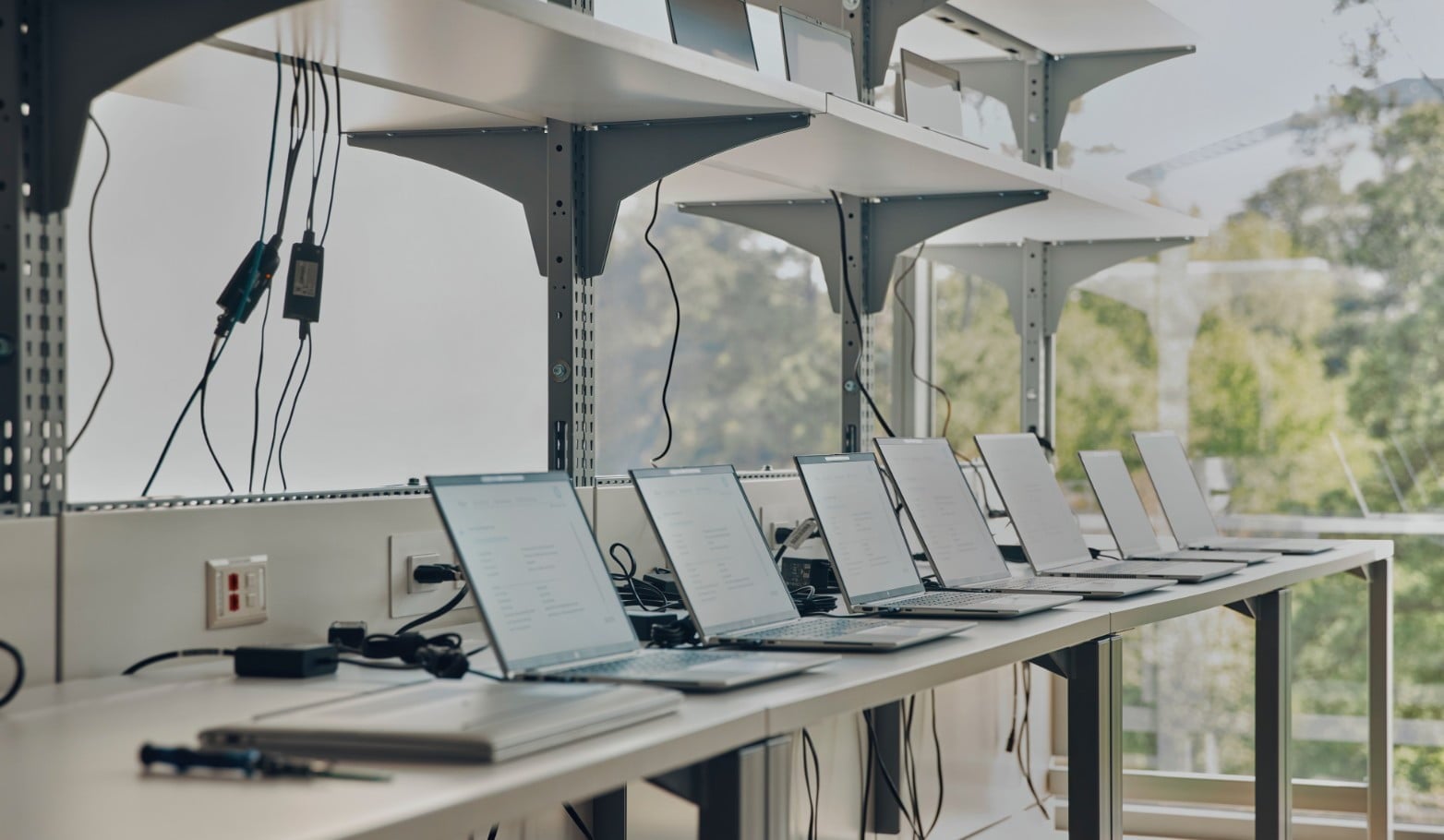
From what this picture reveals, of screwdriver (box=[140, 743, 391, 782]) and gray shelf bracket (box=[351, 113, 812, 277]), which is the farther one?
gray shelf bracket (box=[351, 113, 812, 277])

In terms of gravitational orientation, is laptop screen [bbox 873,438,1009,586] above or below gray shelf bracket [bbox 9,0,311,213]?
below

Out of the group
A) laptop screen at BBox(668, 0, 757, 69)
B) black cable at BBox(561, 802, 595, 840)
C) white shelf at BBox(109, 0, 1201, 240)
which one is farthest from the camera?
black cable at BBox(561, 802, 595, 840)

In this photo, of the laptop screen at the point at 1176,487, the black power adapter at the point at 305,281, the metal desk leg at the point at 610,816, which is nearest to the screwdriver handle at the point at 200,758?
the black power adapter at the point at 305,281

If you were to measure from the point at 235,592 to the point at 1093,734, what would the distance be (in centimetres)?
116

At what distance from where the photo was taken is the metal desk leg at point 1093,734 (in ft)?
6.42

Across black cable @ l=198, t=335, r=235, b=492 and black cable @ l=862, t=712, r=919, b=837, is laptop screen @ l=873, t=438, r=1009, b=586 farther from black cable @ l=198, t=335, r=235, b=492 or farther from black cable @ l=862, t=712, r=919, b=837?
black cable @ l=198, t=335, r=235, b=492

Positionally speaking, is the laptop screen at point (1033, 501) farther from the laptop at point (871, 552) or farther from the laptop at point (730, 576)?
the laptop at point (730, 576)

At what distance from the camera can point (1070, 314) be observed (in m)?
4.04

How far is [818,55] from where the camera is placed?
92.8 inches

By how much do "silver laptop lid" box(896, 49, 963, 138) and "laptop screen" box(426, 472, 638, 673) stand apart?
1411 mm

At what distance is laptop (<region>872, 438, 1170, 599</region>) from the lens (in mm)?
2127

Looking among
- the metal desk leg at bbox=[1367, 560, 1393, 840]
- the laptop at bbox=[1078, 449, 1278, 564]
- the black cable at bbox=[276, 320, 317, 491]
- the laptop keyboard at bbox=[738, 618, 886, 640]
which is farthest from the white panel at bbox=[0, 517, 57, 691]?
the metal desk leg at bbox=[1367, 560, 1393, 840]

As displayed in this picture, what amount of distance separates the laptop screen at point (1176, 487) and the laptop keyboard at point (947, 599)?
103 centimetres

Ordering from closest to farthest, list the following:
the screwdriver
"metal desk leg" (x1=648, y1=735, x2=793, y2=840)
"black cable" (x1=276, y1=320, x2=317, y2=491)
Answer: the screwdriver, "metal desk leg" (x1=648, y1=735, x2=793, y2=840), "black cable" (x1=276, y1=320, x2=317, y2=491)
